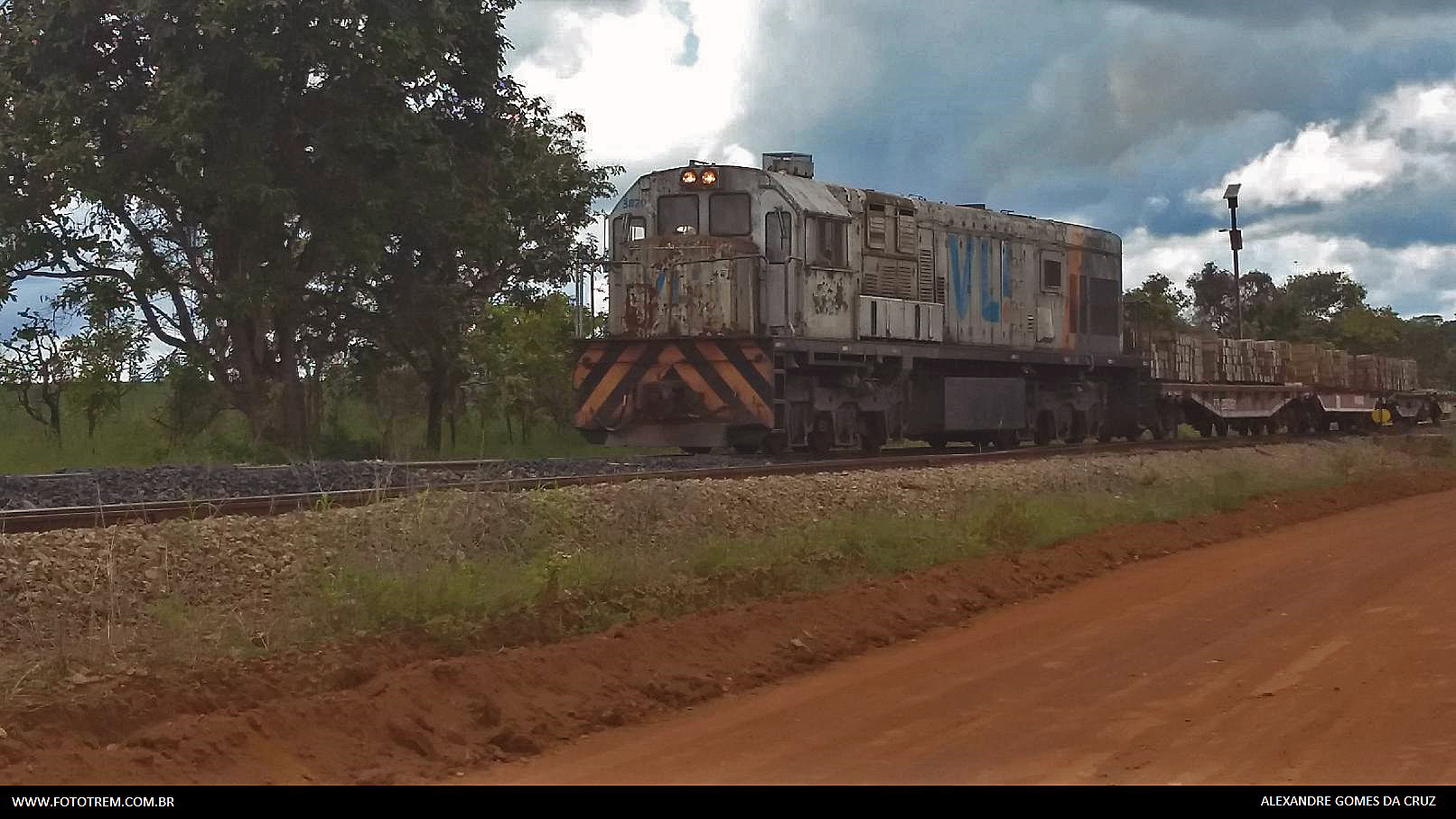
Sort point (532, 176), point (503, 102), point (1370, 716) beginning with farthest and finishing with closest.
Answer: point (532, 176) → point (503, 102) → point (1370, 716)

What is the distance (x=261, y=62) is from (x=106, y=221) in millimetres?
4648

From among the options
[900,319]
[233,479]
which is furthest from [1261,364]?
[233,479]

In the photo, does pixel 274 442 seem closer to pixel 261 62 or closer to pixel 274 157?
pixel 274 157

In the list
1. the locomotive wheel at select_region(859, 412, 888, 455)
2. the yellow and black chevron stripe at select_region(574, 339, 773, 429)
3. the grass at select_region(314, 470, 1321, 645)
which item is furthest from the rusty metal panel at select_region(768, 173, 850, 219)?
the grass at select_region(314, 470, 1321, 645)

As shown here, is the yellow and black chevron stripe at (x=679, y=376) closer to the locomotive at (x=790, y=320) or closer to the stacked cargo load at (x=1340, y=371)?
the locomotive at (x=790, y=320)

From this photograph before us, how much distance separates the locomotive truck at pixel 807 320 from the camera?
19.5 m

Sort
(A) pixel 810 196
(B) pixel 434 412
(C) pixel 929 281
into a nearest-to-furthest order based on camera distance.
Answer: (A) pixel 810 196 → (C) pixel 929 281 → (B) pixel 434 412

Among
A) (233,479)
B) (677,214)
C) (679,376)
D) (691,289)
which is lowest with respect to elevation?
(233,479)

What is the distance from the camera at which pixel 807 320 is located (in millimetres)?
20016

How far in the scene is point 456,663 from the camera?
27.1ft

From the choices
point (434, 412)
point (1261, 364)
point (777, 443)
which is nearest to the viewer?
point (777, 443)

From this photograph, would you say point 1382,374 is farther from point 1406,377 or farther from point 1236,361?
point 1236,361

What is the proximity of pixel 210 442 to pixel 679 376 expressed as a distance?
382 inches

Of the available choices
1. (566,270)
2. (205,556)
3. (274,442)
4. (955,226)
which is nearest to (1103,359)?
(955,226)
